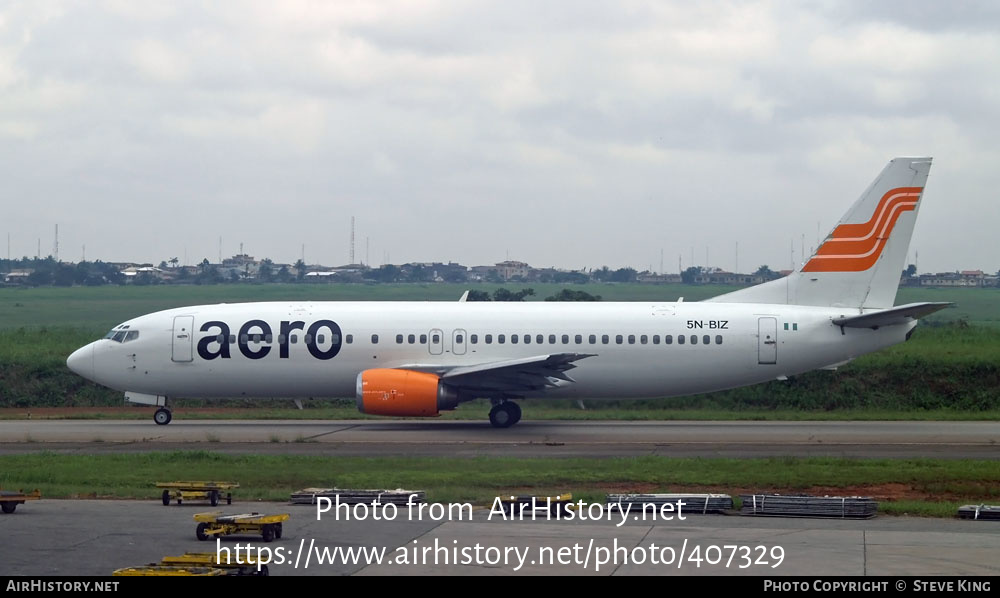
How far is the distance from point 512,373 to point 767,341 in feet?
23.9

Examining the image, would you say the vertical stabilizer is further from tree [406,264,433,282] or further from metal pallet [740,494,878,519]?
tree [406,264,433,282]

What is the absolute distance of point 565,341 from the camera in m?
34.7

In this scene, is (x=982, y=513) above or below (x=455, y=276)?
below

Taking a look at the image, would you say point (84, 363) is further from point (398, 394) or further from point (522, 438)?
point (522, 438)

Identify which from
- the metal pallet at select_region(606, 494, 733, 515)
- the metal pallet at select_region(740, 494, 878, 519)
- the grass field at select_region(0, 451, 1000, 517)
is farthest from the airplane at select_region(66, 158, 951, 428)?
the metal pallet at select_region(740, 494, 878, 519)

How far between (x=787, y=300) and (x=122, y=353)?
19411mm

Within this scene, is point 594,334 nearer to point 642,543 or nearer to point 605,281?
point 642,543

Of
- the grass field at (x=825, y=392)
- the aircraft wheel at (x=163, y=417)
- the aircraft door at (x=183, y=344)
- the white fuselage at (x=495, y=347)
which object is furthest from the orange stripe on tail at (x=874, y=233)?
the aircraft wheel at (x=163, y=417)

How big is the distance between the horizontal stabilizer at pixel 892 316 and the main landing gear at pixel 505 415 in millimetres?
9298

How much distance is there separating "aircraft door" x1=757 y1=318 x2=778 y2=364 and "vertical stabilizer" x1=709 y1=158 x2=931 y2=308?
1.83 metres

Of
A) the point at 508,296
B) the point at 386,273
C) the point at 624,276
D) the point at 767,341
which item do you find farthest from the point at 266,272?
the point at 767,341

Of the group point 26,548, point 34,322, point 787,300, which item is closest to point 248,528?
point 26,548

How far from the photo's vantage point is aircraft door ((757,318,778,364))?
113 feet
